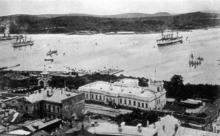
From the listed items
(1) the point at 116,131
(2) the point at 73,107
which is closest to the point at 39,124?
(2) the point at 73,107

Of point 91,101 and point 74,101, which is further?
point 91,101

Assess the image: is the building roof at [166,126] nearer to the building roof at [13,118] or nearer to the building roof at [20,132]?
the building roof at [20,132]

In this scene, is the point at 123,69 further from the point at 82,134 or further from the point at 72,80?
the point at 82,134

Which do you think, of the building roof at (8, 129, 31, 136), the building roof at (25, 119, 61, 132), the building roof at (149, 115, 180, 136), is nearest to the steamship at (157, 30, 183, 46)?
the building roof at (149, 115, 180, 136)

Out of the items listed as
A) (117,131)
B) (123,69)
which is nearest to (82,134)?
(117,131)

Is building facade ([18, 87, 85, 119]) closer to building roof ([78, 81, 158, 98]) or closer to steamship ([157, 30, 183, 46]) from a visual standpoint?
building roof ([78, 81, 158, 98])
